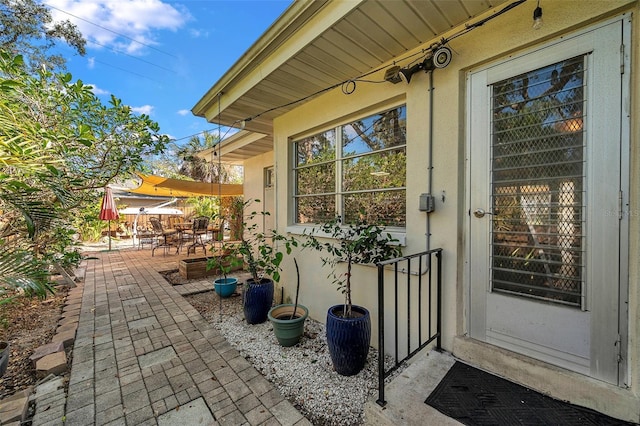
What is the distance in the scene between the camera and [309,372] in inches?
94.0

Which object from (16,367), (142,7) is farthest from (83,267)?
(142,7)

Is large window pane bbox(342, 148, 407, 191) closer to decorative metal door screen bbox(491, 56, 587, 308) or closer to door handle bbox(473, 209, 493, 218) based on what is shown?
door handle bbox(473, 209, 493, 218)

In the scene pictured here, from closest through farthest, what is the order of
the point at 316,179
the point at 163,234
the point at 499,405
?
the point at 499,405
the point at 316,179
the point at 163,234

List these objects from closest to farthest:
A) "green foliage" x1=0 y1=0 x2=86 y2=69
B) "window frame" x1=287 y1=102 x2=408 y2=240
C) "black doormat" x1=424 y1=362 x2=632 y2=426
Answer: "black doormat" x1=424 y1=362 x2=632 y2=426 → "window frame" x1=287 y1=102 x2=408 y2=240 → "green foliage" x1=0 y1=0 x2=86 y2=69

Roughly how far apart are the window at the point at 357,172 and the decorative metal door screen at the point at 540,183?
2.79 ft

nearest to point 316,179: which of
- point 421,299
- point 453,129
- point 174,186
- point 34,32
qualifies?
point 453,129

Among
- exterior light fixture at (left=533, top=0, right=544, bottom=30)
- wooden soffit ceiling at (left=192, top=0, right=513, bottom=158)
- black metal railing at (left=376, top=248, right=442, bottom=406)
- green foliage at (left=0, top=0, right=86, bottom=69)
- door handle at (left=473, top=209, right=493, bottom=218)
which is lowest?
black metal railing at (left=376, top=248, right=442, bottom=406)

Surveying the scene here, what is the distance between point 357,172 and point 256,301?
2.06 meters

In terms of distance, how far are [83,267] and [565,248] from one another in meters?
9.02

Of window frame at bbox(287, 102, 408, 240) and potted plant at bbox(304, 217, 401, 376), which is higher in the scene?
window frame at bbox(287, 102, 408, 240)

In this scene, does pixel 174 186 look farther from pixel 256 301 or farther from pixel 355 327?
pixel 355 327

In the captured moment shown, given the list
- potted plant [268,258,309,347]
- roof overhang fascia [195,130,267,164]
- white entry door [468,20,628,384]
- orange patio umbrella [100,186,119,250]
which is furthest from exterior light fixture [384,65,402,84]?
orange patio umbrella [100,186,119,250]

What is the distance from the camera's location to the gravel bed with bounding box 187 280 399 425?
1938 millimetres

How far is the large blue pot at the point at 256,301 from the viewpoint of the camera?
10.9ft
